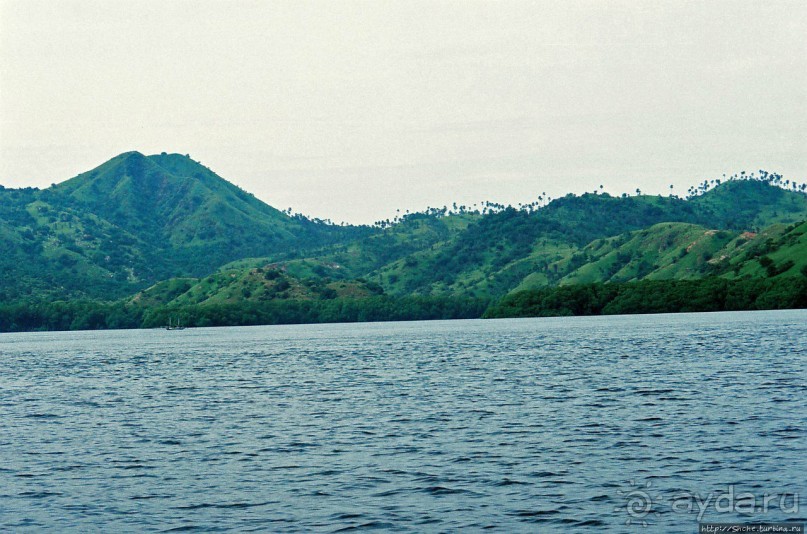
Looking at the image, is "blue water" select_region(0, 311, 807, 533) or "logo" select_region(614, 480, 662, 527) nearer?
"logo" select_region(614, 480, 662, 527)

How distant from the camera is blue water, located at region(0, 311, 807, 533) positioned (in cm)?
3966

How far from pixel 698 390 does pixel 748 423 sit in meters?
22.1

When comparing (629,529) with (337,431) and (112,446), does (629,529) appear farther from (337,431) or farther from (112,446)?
(112,446)

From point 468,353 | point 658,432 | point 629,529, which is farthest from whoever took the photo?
point 468,353

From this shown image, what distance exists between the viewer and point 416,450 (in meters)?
55.4

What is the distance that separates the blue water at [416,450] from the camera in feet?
130

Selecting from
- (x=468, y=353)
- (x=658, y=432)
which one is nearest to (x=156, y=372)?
(x=468, y=353)

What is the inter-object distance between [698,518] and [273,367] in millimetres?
107034

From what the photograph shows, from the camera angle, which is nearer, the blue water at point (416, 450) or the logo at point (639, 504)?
the logo at point (639, 504)

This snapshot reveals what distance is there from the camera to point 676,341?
16288 centimetres

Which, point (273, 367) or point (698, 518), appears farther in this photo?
point (273, 367)

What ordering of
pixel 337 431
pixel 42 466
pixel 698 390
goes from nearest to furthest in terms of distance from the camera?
1. pixel 42 466
2. pixel 337 431
3. pixel 698 390

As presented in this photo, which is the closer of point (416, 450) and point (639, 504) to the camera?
point (639, 504)

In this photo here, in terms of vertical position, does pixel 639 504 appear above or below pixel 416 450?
below
